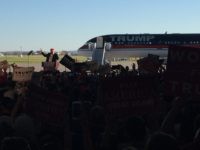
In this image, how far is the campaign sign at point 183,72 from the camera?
6535 millimetres

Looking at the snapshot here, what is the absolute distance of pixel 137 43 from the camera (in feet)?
192

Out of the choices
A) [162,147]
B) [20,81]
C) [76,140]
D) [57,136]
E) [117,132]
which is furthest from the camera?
[20,81]

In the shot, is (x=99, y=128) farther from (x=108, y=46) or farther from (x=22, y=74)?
(x=108, y=46)

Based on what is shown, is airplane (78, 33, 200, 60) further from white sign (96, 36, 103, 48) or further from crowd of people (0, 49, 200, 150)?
crowd of people (0, 49, 200, 150)

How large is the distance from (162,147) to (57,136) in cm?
192

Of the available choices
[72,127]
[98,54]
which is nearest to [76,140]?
[72,127]

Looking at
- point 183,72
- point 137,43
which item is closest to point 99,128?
point 183,72

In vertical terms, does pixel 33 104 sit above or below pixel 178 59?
below

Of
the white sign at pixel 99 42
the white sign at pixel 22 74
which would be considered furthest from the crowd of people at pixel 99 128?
the white sign at pixel 99 42

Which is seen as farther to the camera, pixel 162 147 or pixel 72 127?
pixel 72 127

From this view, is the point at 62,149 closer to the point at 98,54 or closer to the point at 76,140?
the point at 76,140

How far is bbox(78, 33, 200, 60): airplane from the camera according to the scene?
56281 mm

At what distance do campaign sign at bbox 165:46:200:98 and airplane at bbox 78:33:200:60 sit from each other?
161 ft

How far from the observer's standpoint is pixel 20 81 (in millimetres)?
11180
